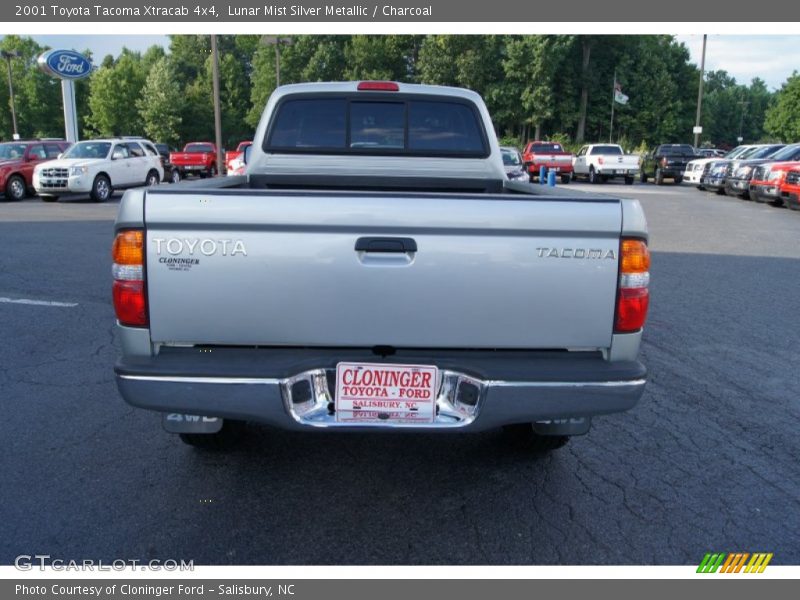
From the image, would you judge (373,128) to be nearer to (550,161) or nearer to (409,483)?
(409,483)

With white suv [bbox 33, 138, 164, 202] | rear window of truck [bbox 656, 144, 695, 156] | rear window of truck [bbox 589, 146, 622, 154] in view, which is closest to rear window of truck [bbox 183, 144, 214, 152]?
white suv [bbox 33, 138, 164, 202]

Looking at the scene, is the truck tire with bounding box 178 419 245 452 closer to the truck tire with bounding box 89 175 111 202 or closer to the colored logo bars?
the colored logo bars

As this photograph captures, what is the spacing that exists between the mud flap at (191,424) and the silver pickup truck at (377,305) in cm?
32

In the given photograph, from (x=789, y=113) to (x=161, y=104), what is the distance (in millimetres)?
64656

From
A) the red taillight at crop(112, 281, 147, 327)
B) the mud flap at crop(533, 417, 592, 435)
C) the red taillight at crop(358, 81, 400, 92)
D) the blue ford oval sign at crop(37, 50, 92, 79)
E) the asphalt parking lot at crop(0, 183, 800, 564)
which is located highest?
the blue ford oval sign at crop(37, 50, 92, 79)

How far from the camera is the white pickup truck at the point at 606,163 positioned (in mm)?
30938

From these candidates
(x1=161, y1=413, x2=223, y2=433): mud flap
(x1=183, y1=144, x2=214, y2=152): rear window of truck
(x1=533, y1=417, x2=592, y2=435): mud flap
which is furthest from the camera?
(x1=183, y1=144, x2=214, y2=152): rear window of truck

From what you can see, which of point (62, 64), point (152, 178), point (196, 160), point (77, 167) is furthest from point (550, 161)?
point (62, 64)

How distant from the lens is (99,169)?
20219mm

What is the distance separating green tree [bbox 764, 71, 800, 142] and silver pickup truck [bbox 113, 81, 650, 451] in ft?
270

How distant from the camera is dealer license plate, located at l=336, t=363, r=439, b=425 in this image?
2.87 meters

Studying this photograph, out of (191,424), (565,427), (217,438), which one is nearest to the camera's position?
(191,424)

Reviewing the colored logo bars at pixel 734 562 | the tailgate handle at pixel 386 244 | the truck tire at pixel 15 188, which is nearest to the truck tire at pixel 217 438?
the tailgate handle at pixel 386 244

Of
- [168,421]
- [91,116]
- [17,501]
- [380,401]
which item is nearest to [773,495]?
[380,401]
